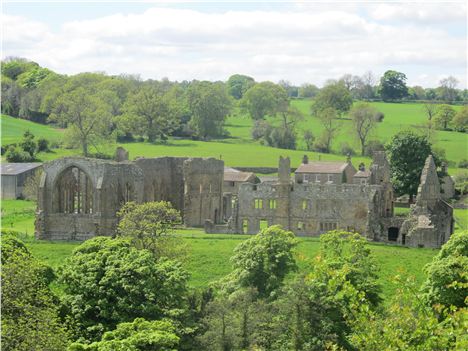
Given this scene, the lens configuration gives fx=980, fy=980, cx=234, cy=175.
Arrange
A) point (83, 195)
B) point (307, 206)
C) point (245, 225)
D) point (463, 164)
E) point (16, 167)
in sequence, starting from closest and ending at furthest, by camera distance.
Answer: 1. point (83, 195)
2. point (307, 206)
3. point (245, 225)
4. point (16, 167)
5. point (463, 164)

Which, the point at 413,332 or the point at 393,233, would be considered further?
the point at 393,233

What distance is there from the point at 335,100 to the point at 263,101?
388 inches

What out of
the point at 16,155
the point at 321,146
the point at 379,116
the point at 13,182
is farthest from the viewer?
the point at 379,116

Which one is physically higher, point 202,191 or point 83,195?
point 83,195

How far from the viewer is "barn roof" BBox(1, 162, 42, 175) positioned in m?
86.9

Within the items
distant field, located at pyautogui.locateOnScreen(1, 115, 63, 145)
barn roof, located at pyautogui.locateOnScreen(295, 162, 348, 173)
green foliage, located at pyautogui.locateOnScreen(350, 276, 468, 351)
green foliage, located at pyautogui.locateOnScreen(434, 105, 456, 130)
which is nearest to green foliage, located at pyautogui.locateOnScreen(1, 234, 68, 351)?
green foliage, located at pyautogui.locateOnScreen(350, 276, 468, 351)

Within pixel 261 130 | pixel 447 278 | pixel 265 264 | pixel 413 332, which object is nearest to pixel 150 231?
pixel 265 264

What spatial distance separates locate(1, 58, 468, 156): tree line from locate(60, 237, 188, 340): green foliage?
184 ft

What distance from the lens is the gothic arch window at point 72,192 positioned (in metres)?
68.1

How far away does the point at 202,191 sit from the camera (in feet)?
250

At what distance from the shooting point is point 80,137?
105500 mm

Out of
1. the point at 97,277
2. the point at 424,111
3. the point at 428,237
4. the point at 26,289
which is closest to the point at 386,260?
the point at 428,237

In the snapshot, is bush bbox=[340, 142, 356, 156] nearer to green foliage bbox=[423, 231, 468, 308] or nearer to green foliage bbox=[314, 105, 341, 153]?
green foliage bbox=[314, 105, 341, 153]

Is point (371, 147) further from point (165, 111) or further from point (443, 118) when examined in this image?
point (165, 111)
